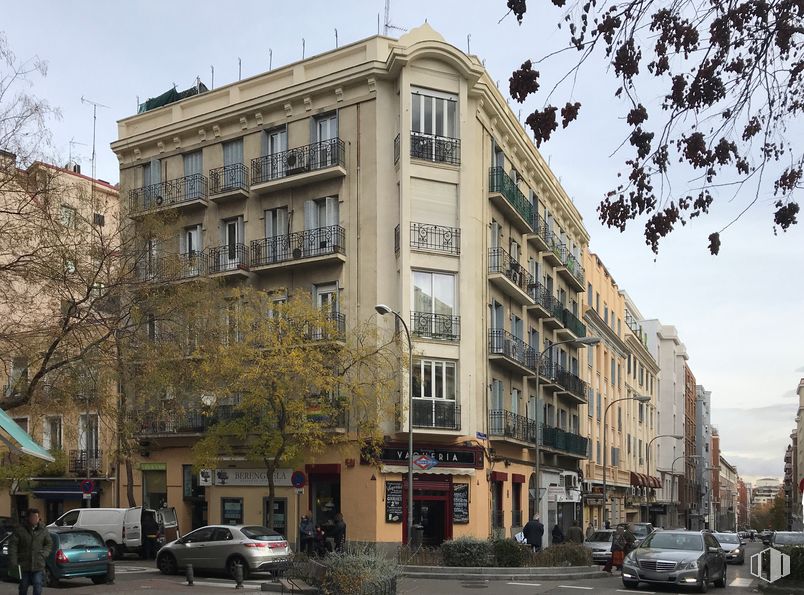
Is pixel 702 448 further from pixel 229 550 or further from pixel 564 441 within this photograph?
pixel 229 550

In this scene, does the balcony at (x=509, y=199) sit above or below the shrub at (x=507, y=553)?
above

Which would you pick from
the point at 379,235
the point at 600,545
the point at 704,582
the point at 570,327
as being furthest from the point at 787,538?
the point at 379,235

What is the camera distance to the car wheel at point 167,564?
2573cm

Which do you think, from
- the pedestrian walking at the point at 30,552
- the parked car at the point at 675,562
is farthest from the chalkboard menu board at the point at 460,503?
the pedestrian walking at the point at 30,552

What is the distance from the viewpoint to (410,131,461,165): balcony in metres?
34.0

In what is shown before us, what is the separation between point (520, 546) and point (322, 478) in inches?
437

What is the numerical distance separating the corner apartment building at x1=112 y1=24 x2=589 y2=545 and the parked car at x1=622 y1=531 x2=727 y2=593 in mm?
10941

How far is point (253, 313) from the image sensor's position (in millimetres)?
31641

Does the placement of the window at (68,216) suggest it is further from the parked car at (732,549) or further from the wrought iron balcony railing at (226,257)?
the parked car at (732,549)

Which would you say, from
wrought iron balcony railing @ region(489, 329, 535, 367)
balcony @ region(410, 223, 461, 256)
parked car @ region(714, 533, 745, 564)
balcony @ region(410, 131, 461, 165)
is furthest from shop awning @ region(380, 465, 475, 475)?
parked car @ region(714, 533, 745, 564)

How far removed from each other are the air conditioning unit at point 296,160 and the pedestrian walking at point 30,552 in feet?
68.3

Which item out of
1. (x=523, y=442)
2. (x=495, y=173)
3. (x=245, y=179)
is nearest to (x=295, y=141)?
(x=245, y=179)

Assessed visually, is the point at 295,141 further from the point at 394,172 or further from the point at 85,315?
the point at 85,315

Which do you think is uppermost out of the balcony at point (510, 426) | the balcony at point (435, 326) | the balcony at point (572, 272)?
the balcony at point (572, 272)
